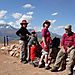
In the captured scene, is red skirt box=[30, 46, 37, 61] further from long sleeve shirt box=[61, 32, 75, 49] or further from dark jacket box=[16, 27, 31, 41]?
long sleeve shirt box=[61, 32, 75, 49]

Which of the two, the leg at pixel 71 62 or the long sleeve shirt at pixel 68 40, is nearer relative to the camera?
the leg at pixel 71 62

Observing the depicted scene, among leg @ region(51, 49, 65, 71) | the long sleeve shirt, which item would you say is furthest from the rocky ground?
the long sleeve shirt

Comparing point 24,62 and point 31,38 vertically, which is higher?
point 31,38

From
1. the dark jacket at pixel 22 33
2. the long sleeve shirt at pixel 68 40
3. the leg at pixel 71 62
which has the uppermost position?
the dark jacket at pixel 22 33

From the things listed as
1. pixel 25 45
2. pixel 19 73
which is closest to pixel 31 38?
pixel 25 45

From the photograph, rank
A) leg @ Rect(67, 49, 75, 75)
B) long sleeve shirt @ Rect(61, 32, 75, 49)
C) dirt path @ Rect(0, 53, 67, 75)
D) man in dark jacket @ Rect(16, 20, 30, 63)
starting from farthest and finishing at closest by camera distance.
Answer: man in dark jacket @ Rect(16, 20, 30, 63) < dirt path @ Rect(0, 53, 67, 75) < long sleeve shirt @ Rect(61, 32, 75, 49) < leg @ Rect(67, 49, 75, 75)

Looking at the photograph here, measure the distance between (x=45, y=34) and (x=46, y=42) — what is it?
0.36m

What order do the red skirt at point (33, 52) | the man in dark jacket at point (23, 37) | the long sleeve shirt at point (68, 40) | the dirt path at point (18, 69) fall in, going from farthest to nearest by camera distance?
the man in dark jacket at point (23, 37) < the red skirt at point (33, 52) < the dirt path at point (18, 69) < the long sleeve shirt at point (68, 40)

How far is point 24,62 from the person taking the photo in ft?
47.6

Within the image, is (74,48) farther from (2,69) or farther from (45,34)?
(2,69)

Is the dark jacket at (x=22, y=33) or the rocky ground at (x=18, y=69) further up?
the dark jacket at (x=22, y=33)

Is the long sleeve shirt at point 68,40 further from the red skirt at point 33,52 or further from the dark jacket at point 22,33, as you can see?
the dark jacket at point 22,33

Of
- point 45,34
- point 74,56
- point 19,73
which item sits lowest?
point 19,73

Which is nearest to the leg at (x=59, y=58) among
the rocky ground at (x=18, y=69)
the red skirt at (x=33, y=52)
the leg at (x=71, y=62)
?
the rocky ground at (x=18, y=69)
